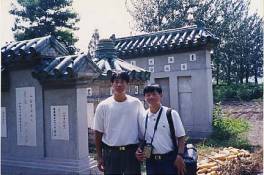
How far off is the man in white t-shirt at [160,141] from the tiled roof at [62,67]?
7.18 feet

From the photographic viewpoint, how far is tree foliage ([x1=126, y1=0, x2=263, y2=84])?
22.7 m

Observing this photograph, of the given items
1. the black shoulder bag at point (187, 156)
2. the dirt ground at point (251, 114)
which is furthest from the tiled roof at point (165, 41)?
the black shoulder bag at point (187, 156)

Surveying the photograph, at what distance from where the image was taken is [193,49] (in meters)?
10.8

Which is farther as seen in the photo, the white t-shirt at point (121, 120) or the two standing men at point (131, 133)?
the white t-shirt at point (121, 120)

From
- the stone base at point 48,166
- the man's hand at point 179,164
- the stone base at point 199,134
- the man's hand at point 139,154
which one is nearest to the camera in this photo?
the man's hand at point 179,164

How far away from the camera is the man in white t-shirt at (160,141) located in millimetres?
3475

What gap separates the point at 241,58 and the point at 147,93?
2237cm

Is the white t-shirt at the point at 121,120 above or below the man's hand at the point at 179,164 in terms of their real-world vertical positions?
above

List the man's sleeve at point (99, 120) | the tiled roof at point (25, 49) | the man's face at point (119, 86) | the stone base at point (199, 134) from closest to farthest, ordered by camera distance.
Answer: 1. the man's face at point (119, 86)
2. the man's sleeve at point (99, 120)
3. the tiled roof at point (25, 49)
4. the stone base at point (199, 134)

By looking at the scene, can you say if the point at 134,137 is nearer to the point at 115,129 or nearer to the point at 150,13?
the point at 115,129

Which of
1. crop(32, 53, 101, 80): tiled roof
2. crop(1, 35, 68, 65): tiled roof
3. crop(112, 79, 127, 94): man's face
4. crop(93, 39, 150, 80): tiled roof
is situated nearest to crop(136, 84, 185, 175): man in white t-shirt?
crop(112, 79, 127, 94): man's face

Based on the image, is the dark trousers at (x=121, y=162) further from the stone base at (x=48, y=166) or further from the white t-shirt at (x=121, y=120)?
the stone base at (x=48, y=166)

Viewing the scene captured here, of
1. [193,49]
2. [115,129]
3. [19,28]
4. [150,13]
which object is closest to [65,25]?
[19,28]

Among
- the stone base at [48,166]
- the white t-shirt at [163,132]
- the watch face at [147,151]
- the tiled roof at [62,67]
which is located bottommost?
the stone base at [48,166]
